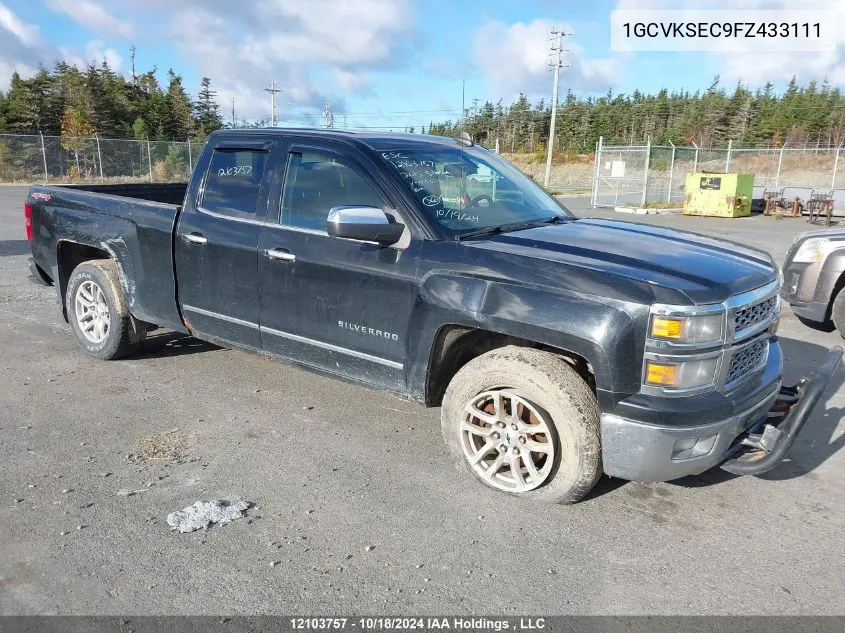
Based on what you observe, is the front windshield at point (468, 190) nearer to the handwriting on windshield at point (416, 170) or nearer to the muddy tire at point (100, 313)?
the handwriting on windshield at point (416, 170)

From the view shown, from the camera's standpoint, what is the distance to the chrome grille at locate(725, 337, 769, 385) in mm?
3244

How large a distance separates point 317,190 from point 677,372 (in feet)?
7.85

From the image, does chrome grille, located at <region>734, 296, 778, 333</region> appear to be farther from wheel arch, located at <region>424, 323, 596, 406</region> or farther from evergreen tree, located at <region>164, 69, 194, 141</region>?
evergreen tree, located at <region>164, 69, 194, 141</region>

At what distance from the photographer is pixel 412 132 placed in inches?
193

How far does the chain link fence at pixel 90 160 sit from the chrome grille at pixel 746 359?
3266cm

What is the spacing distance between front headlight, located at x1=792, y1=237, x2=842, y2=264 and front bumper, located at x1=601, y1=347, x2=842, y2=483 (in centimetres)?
386

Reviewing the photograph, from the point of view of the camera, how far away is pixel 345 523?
3.24 metres

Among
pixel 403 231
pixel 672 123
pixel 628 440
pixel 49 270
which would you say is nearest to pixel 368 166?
pixel 403 231

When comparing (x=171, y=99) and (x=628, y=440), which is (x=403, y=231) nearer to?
(x=628, y=440)

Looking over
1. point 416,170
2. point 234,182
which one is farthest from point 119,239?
point 416,170

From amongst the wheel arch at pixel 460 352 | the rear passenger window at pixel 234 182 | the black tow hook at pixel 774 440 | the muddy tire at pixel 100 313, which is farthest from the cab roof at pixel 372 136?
the black tow hook at pixel 774 440

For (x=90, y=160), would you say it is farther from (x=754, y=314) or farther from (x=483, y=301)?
(x=754, y=314)

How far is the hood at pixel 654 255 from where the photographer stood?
3117mm

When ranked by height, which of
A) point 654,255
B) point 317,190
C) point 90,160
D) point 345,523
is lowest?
point 345,523
